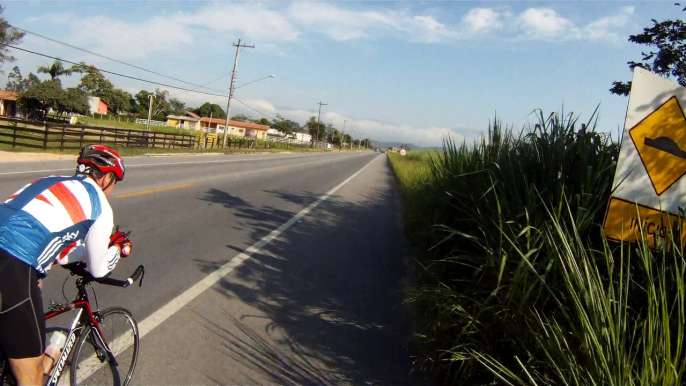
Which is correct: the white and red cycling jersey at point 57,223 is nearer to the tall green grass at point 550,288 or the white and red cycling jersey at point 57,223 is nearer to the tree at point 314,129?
the tall green grass at point 550,288

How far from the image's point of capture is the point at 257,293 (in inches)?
231

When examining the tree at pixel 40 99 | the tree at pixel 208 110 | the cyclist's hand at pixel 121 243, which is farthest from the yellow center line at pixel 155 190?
the tree at pixel 208 110

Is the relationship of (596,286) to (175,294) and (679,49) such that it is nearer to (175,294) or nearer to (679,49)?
(175,294)

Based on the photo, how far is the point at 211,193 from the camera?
44.0ft

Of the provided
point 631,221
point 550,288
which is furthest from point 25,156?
point 631,221

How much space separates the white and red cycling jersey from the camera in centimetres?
245

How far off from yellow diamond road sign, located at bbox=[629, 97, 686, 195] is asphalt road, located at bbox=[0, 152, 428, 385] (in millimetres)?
2438

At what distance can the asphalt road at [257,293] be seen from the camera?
414cm

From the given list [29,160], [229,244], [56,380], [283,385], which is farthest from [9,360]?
[29,160]

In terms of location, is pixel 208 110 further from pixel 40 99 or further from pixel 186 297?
pixel 186 297

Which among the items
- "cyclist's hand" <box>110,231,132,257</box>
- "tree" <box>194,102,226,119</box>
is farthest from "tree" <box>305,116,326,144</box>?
"cyclist's hand" <box>110,231,132,257</box>

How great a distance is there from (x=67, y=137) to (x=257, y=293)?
77.7 feet

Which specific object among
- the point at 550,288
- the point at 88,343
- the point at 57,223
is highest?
the point at 57,223

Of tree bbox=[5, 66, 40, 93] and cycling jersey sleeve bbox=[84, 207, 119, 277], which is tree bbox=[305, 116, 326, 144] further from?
cycling jersey sleeve bbox=[84, 207, 119, 277]
